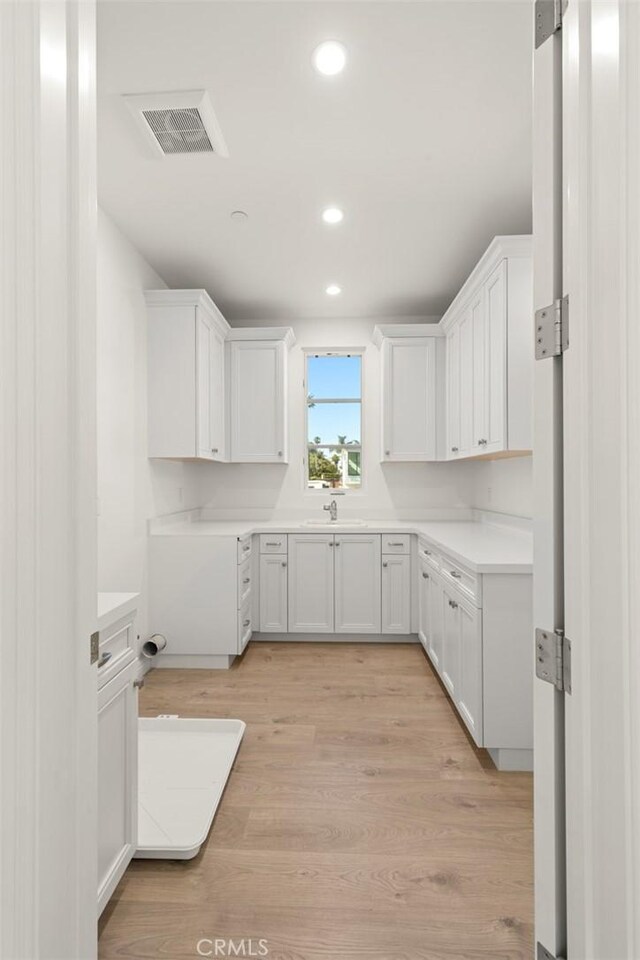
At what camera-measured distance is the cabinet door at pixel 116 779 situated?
1.41 meters

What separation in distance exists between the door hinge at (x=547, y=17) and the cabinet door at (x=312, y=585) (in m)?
3.37

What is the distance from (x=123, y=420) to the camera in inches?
125

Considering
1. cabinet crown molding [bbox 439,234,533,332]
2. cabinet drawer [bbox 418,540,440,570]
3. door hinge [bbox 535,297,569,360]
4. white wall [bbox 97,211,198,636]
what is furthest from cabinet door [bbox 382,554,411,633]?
door hinge [bbox 535,297,569,360]

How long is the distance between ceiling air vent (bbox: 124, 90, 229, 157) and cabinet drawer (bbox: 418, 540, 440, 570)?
2472mm

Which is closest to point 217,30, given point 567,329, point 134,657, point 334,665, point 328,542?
point 567,329

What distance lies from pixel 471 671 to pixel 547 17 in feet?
7.47

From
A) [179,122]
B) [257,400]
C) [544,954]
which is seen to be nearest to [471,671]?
[544,954]

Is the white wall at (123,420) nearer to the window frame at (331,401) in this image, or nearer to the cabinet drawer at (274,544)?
the cabinet drawer at (274,544)

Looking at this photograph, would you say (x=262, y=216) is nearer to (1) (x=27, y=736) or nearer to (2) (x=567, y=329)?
(2) (x=567, y=329)

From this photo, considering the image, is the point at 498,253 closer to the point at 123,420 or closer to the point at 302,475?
the point at 123,420

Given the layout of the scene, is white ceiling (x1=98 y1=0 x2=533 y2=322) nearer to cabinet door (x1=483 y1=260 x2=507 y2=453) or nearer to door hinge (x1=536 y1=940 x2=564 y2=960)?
cabinet door (x1=483 y1=260 x2=507 y2=453)

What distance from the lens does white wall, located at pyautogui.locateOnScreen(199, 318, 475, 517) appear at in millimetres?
4734

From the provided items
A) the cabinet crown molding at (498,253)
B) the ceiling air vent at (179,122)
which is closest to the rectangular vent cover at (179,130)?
the ceiling air vent at (179,122)
